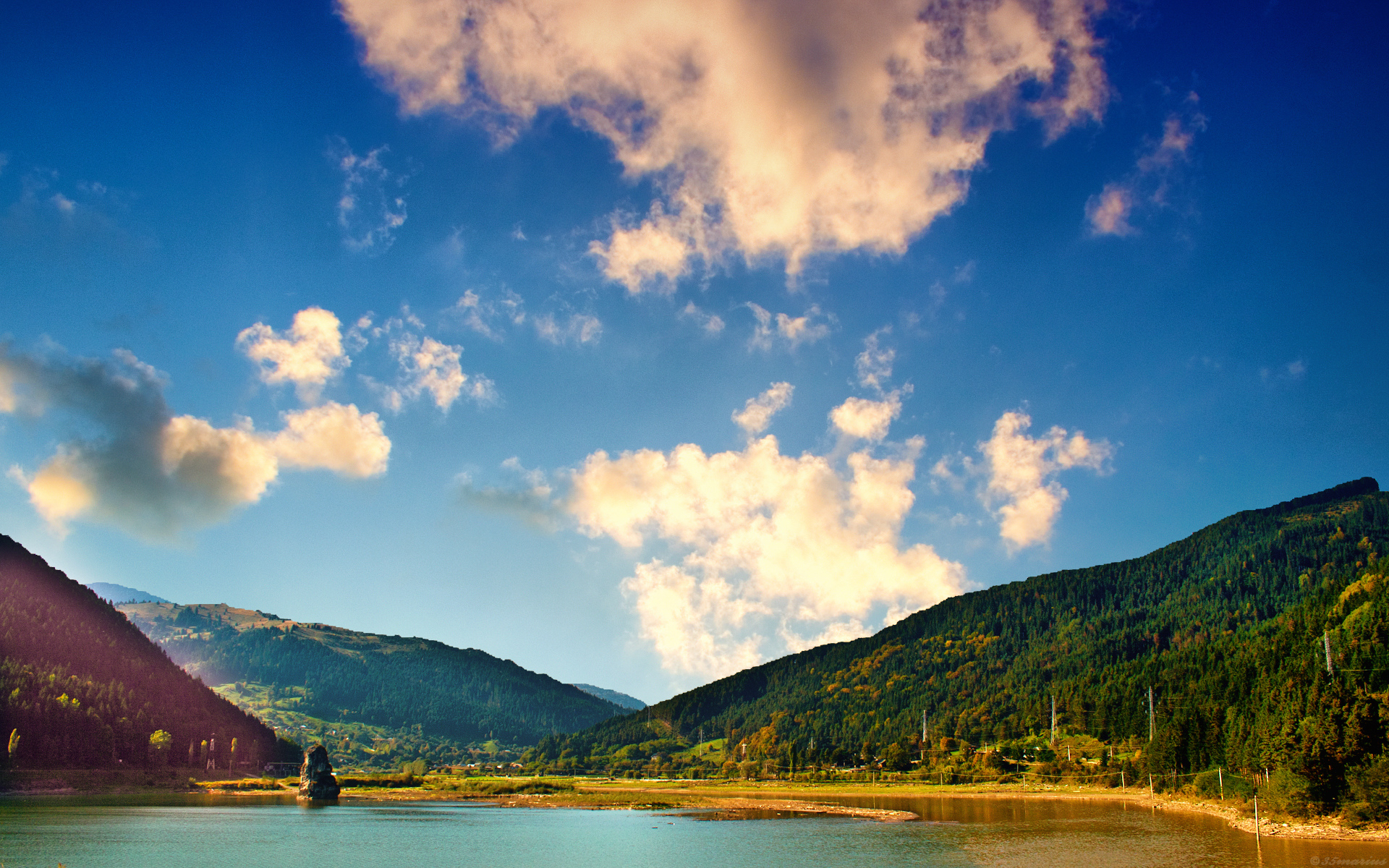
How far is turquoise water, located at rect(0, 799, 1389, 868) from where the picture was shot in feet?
222

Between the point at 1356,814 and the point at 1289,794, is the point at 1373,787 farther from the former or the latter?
the point at 1289,794

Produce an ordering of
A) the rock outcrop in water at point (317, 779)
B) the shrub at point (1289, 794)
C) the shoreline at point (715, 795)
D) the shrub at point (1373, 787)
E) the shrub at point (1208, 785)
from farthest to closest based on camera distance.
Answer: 1. the rock outcrop in water at point (317, 779)
2. the shoreline at point (715, 795)
3. the shrub at point (1208, 785)
4. the shrub at point (1289, 794)
5. the shrub at point (1373, 787)

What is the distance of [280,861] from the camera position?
72.4 meters

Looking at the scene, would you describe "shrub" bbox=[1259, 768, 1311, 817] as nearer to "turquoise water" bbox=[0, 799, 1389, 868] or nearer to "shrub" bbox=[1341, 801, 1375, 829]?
"shrub" bbox=[1341, 801, 1375, 829]

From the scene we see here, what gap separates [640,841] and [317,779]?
378ft

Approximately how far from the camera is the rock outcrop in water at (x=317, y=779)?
564 feet

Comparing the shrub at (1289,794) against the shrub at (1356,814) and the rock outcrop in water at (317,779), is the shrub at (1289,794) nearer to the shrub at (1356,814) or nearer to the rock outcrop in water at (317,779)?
the shrub at (1356,814)

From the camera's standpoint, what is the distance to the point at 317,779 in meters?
173

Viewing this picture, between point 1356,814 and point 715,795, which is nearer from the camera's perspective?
point 1356,814

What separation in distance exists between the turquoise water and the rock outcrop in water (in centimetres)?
4383

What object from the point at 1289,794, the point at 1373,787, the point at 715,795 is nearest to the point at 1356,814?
the point at 1373,787

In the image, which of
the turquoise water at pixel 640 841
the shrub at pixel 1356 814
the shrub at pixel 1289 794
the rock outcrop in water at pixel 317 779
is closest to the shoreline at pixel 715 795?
the rock outcrop in water at pixel 317 779

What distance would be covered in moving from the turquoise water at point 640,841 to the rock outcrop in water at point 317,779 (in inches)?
1726

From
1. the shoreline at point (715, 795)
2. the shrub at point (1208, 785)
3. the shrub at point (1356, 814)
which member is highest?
the shrub at point (1356, 814)
